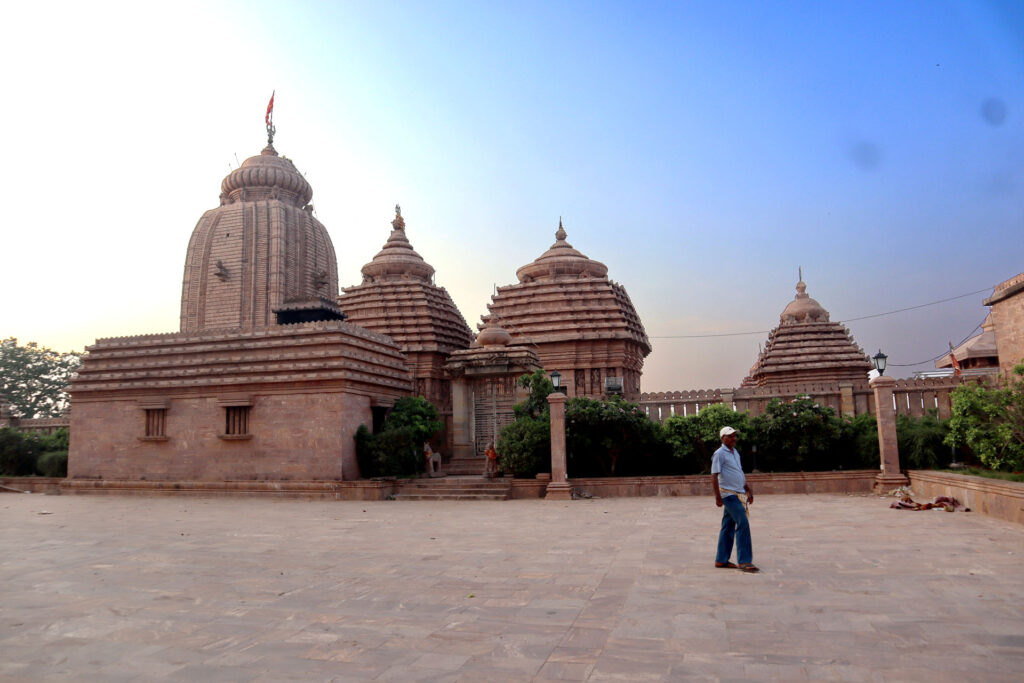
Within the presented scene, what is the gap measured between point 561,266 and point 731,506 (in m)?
25.7

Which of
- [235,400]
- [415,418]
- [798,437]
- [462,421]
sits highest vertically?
[235,400]

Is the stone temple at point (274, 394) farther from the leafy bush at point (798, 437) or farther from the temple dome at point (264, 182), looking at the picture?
the temple dome at point (264, 182)

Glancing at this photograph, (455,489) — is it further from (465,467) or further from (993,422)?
(993,422)

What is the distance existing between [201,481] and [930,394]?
20743 millimetres

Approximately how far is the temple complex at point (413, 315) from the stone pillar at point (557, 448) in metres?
11.9

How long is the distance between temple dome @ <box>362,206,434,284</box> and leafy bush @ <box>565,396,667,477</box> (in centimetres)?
1687

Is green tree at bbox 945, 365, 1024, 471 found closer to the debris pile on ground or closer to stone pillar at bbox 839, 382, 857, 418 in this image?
the debris pile on ground

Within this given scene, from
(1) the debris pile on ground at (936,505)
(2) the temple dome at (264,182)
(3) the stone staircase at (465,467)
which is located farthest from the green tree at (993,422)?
(2) the temple dome at (264,182)

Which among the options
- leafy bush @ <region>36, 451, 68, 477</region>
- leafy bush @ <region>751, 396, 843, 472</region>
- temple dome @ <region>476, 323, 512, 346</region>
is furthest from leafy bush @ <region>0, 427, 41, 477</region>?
leafy bush @ <region>751, 396, 843, 472</region>

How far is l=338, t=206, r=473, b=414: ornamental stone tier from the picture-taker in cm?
2919

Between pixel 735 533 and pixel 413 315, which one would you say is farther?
pixel 413 315

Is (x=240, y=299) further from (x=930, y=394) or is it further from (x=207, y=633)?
(x=207, y=633)

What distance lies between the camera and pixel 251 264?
34.5 meters

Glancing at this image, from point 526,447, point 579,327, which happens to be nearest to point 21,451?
point 526,447
